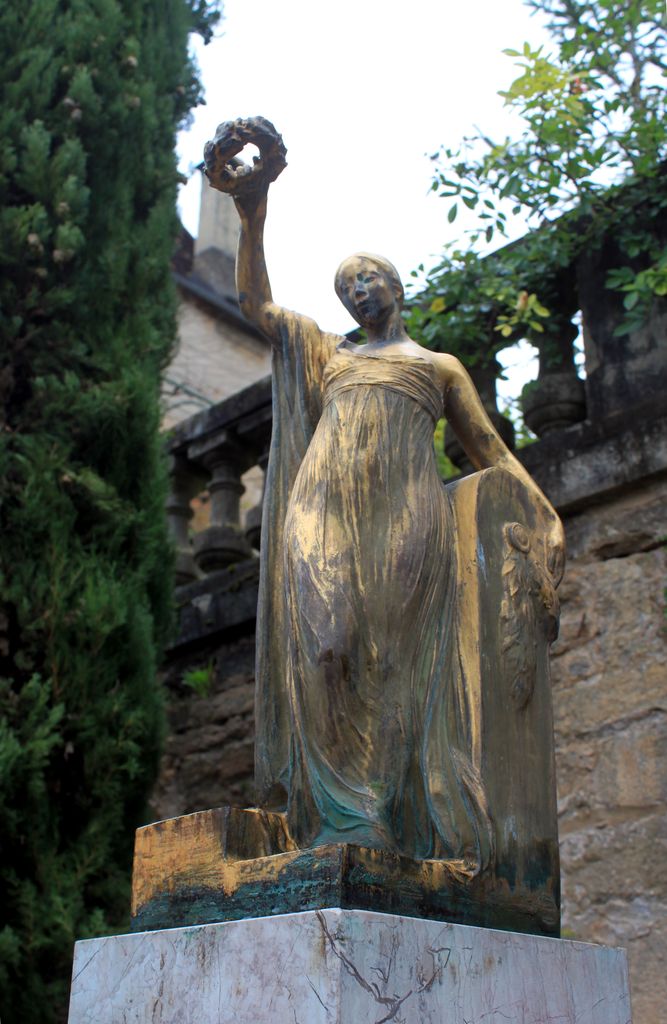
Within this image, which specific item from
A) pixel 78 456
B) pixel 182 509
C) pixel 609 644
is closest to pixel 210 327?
pixel 182 509

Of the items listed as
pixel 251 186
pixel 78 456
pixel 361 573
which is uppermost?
pixel 78 456

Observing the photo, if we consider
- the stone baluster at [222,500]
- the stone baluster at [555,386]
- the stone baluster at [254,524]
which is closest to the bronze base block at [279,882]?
the stone baluster at [555,386]

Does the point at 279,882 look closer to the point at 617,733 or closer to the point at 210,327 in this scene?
the point at 617,733

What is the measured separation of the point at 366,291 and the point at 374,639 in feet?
3.32

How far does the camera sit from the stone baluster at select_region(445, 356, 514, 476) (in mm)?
5621

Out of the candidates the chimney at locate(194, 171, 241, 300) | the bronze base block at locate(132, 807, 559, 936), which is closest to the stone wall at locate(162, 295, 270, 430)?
the chimney at locate(194, 171, 241, 300)

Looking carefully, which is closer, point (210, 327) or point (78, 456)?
point (78, 456)

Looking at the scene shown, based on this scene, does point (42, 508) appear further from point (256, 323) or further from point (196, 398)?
point (196, 398)

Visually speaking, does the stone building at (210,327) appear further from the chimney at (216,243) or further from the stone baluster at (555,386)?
the stone baluster at (555,386)

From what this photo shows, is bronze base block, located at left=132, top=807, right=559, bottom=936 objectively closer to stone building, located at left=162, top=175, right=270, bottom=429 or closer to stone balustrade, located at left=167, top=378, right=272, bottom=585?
stone balustrade, located at left=167, top=378, right=272, bottom=585

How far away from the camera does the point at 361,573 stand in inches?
117

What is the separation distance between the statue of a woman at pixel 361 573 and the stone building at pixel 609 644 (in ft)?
5.07

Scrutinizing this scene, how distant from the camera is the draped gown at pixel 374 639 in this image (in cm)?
284

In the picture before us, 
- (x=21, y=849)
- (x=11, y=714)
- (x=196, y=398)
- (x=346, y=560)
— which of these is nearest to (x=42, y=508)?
(x=11, y=714)
